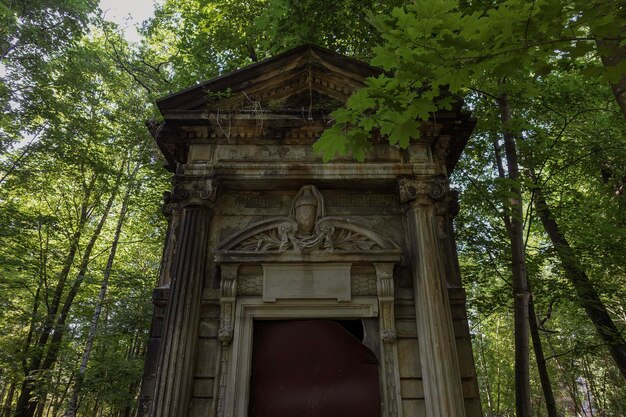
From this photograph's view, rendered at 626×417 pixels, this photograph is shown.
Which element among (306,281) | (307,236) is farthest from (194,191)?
(306,281)

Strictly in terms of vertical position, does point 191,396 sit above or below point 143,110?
below

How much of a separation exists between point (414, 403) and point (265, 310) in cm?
225

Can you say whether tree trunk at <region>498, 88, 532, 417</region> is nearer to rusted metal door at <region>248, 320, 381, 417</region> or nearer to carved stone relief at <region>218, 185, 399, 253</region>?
carved stone relief at <region>218, 185, 399, 253</region>

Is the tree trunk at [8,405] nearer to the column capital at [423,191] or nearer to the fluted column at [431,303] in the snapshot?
the fluted column at [431,303]

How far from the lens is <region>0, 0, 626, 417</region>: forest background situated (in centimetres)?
321

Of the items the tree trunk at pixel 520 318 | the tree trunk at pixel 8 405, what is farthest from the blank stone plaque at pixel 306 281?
the tree trunk at pixel 8 405

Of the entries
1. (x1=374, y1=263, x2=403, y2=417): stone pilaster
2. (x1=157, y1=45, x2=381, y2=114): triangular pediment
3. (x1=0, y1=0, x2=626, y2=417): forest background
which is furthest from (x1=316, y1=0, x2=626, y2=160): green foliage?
(x1=157, y1=45, x2=381, y2=114): triangular pediment

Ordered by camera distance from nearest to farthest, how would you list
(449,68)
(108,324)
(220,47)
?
(449,68) → (220,47) → (108,324)

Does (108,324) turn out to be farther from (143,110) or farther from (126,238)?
(143,110)

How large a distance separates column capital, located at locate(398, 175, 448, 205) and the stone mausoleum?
0.6 inches

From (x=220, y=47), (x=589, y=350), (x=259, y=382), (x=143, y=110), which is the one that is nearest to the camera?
(x=259, y=382)

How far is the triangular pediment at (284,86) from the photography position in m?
6.25

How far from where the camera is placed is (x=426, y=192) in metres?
5.91

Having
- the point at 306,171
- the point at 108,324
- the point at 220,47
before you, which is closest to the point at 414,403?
the point at 306,171
